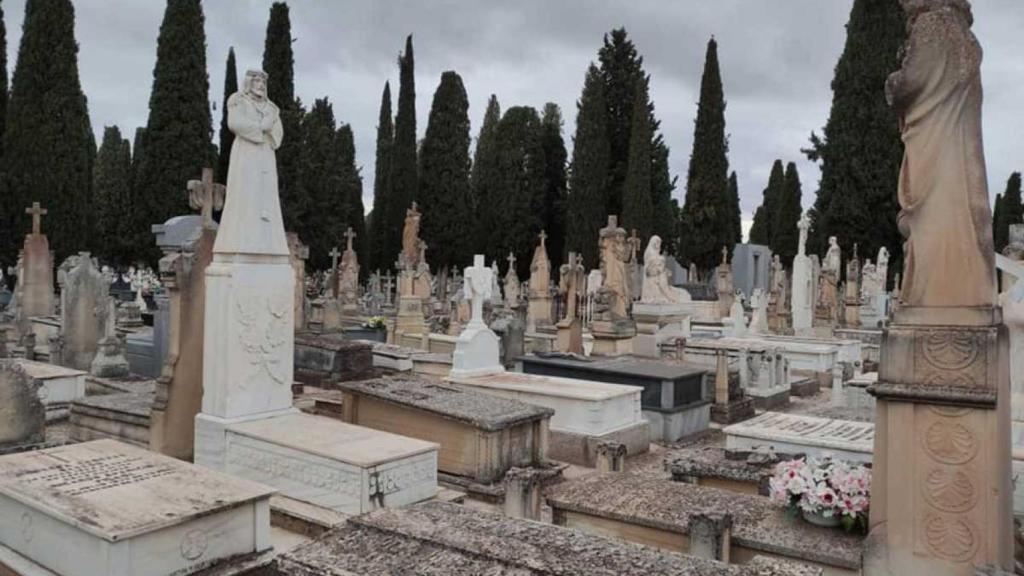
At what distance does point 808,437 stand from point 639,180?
27.4 meters

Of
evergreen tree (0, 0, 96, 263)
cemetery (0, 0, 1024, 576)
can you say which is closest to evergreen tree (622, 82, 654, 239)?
cemetery (0, 0, 1024, 576)

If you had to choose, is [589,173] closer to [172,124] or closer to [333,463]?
[172,124]

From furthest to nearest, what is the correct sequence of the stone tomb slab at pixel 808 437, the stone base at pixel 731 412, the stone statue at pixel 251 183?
the stone base at pixel 731 412 < the stone tomb slab at pixel 808 437 < the stone statue at pixel 251 183

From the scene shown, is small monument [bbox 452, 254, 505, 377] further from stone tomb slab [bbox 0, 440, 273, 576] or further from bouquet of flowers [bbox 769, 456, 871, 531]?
bouquet of flowers [bbox 769, 456, 871, 531]

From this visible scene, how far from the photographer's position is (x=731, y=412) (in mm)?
10438

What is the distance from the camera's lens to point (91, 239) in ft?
92.8

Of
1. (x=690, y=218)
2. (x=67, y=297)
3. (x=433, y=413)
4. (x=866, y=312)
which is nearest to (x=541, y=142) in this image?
(x=690, y=218)

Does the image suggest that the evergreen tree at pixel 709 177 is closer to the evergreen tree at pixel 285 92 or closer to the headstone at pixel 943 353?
the evergreen tree at pixel 285 92

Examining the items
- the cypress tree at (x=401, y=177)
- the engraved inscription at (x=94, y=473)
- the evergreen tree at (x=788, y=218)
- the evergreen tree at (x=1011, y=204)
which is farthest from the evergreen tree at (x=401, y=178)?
the evergreen tree at (x=1011, y=204)

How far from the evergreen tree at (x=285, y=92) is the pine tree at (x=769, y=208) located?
124 feet

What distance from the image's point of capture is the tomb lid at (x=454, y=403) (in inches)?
246

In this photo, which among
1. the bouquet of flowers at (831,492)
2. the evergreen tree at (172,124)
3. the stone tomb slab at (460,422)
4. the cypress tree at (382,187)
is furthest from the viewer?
the cypress tree at (382,187)

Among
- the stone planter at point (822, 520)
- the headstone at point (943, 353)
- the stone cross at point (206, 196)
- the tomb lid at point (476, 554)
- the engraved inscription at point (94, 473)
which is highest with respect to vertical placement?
the stone cross at point (206, 196)

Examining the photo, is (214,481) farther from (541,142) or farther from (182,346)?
(541,142)
